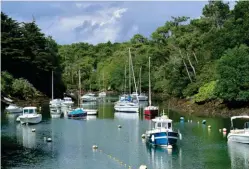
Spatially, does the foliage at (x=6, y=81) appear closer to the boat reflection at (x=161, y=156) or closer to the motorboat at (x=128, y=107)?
the motorboat at (x=128, y=107)

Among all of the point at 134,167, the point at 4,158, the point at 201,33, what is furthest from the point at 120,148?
the point at 201,33

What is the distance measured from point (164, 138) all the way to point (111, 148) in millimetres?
6276

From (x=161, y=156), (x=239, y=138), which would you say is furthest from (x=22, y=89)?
(x=161, y=156)

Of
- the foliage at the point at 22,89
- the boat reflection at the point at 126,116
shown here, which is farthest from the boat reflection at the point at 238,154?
the foliage at the point at 22,89

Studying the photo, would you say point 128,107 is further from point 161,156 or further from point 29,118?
point 161,156

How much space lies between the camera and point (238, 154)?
48906 mm

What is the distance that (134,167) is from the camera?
4338 centimetres

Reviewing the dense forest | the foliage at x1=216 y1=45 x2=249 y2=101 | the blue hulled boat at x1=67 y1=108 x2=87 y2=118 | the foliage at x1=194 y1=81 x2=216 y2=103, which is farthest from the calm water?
the foliage at x1=194 y1=81 x2=216 y2=103

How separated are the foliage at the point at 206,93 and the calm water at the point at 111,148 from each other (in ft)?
52.2

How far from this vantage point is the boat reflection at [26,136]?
2226 inches

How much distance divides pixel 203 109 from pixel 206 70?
13.9 metres


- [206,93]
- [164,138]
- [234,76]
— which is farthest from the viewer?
[206,93]

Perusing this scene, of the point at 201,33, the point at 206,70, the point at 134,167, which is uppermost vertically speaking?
the point at 201,33

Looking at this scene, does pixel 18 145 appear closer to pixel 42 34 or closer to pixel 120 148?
pixel 120 148
